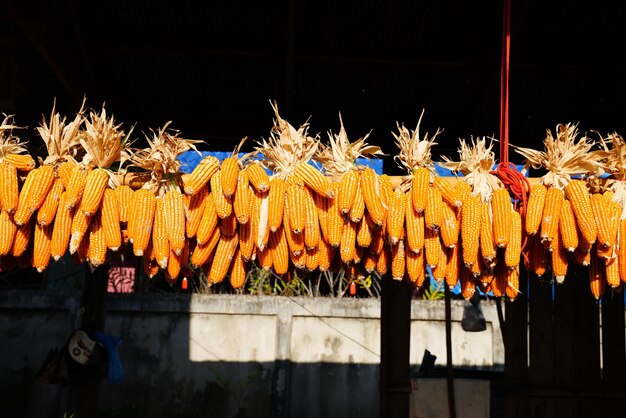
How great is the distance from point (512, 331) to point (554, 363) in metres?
0.53

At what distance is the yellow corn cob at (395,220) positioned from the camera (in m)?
3.75

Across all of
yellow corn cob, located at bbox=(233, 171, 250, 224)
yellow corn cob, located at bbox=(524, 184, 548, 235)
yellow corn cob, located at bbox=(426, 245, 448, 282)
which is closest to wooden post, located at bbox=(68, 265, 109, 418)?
yellow corn cob, located at bbox=(233, 171, 250, 224)

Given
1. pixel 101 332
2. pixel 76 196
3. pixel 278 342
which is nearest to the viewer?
pixel 76 196

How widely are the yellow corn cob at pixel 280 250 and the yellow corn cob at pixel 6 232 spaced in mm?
1389

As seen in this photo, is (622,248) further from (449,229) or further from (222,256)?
(222,256)

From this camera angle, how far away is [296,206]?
3762 millimetres

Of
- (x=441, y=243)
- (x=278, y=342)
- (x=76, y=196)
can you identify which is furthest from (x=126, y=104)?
(x=278, y=342)

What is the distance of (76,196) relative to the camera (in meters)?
Answer: 3.71

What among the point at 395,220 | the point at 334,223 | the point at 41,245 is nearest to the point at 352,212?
the point at 334,223

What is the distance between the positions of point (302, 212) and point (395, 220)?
0.49 metres

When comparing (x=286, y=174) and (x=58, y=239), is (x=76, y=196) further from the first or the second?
(x=286, y=174)

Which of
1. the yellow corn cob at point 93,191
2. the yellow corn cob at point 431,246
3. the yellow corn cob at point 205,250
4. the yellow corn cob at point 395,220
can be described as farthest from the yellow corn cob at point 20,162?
the yellow corn cob at point 431,246

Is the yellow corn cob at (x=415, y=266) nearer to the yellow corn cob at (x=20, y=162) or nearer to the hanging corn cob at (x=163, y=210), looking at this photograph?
the hanging corn cob at (x=163, y=210)

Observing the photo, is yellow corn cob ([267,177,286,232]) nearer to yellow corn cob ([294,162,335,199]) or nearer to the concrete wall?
yellow corn cob ([294,162,335,199])
